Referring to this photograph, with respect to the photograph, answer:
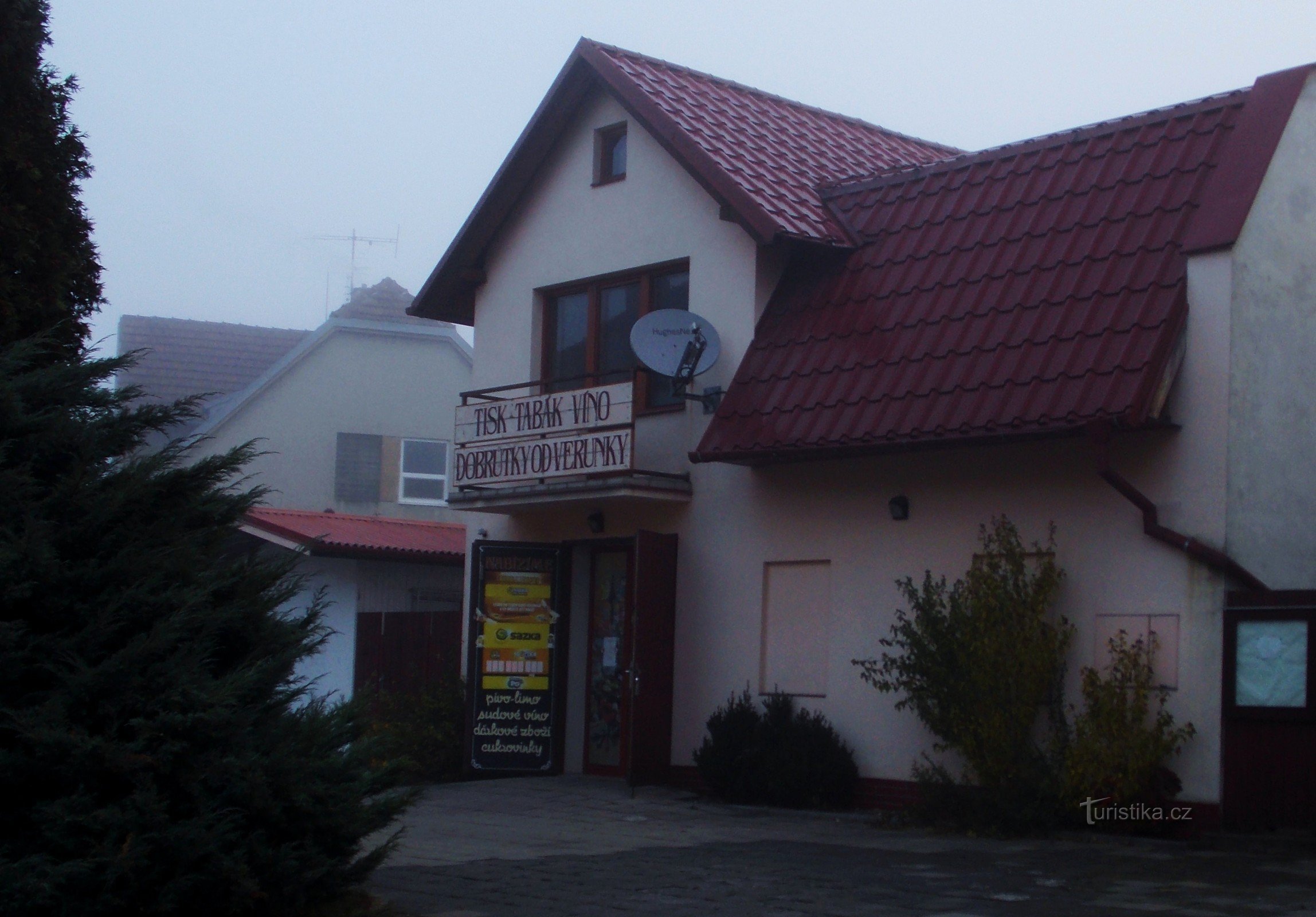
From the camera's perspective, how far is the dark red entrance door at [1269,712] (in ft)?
36.4

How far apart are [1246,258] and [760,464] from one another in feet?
16.1

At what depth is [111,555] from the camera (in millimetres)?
7680

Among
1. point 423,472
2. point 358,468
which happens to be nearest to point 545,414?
point 358,468

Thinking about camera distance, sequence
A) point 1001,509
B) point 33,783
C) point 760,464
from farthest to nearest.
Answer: point 760,464, point 1001,509, point 33,783

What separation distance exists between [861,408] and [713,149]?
149 inches

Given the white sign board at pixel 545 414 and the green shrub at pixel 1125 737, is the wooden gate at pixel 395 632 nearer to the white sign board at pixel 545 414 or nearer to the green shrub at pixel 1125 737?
the white sign board at pixel 545 414

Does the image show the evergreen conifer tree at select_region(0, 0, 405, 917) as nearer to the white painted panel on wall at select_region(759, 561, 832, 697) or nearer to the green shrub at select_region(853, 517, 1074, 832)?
the green shrub at select_region(853, 517, 1074, 832)

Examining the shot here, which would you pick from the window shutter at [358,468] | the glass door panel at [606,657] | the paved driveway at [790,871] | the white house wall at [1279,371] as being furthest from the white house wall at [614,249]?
the window shutter at [358,468]

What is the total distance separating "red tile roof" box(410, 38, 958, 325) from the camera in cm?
1541

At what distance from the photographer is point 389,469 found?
3312 cm

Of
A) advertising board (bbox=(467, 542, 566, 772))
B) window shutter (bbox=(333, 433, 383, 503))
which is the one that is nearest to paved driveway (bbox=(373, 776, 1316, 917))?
advertising board (bbox=(467, 542, 566, 772))

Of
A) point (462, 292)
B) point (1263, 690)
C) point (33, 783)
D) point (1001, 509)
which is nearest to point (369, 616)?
point (462, 292)

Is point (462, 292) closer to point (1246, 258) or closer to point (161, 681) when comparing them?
point (1246, 258)

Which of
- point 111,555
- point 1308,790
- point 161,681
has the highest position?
point 111,555
